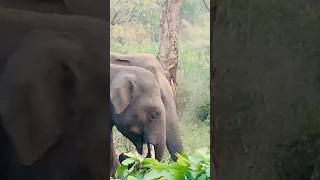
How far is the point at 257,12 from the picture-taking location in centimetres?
60

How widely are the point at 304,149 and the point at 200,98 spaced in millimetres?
5934

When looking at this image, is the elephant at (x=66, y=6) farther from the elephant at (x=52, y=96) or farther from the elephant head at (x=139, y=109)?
the elephant head at (x=139, y=109)

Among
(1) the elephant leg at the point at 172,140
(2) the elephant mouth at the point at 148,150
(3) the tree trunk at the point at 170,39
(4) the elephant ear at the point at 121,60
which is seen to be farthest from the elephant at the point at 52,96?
(3) the tree trunk at the point at 170,39

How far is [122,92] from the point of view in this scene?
4367 mm

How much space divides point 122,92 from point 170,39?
1.39m

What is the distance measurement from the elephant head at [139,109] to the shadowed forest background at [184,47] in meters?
1.65

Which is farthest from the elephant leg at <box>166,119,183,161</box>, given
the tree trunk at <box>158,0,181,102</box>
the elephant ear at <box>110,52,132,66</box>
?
the tree trunk at <box>158,0,181,102</box>

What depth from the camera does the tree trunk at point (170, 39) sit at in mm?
5578

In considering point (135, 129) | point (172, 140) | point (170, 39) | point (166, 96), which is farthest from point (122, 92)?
point (170, 39)

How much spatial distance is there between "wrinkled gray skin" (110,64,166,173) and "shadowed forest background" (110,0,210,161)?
64.8 inches

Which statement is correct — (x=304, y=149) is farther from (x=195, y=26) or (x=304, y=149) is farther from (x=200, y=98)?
(x=195, y=26)

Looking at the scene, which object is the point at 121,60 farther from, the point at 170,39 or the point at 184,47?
the point at 184,47

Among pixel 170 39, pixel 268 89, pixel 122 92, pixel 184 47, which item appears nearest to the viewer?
pixel 268 89

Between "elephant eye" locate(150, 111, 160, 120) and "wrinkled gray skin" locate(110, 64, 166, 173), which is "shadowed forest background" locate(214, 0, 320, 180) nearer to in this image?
"wrinkled gray skin" locate(110, 64, 166, 173)
